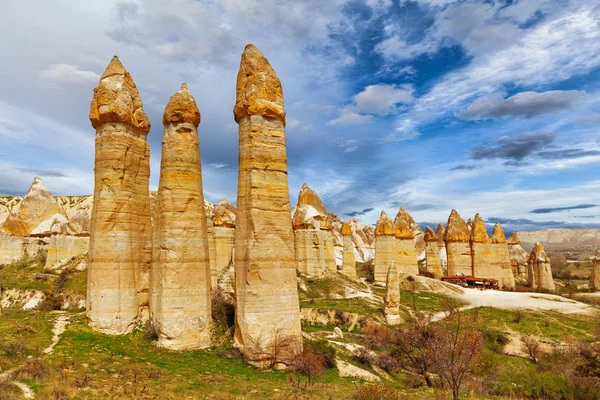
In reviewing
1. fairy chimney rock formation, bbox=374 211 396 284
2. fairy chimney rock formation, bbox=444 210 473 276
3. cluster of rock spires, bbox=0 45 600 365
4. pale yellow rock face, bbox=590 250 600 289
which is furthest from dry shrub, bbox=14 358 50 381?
pale yellow rock face, bbox=590 250 600 289

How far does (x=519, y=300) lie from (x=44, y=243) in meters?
43.6

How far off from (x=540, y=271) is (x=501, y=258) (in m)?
5.39

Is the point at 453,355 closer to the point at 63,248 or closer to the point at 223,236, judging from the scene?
the point at 223,236

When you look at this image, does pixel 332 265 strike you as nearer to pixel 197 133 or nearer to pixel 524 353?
pixel 524 353

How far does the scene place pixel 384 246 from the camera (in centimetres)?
4550

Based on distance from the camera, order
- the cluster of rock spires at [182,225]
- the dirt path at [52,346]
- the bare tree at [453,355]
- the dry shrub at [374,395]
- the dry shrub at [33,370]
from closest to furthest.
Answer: the dirt path at [52,346] < the dry shrub at [33,370] < the dry shrub at [374,395] < the bare tree at [453,355] < the cluster of rock spires at [182,225]

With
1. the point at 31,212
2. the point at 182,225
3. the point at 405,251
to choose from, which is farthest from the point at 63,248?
the point at 405,251

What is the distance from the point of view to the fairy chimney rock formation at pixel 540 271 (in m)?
47.3

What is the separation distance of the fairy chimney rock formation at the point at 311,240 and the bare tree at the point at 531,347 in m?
17.8

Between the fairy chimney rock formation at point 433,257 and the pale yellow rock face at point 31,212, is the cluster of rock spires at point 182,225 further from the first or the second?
the fairy chimney rock formation at point 433,257

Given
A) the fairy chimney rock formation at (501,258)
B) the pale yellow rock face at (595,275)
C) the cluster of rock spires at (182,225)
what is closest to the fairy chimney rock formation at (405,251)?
the fairy chimney rock formation at (501,258)

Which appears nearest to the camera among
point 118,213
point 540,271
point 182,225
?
point 182,225

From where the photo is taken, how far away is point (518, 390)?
59.1 feet

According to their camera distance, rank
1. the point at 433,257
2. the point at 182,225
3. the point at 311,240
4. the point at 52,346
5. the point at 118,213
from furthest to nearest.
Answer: the point at 433,257 → the point at 311,240 → the point at 118,213 → the point at 182,225 → the point at 52,346
